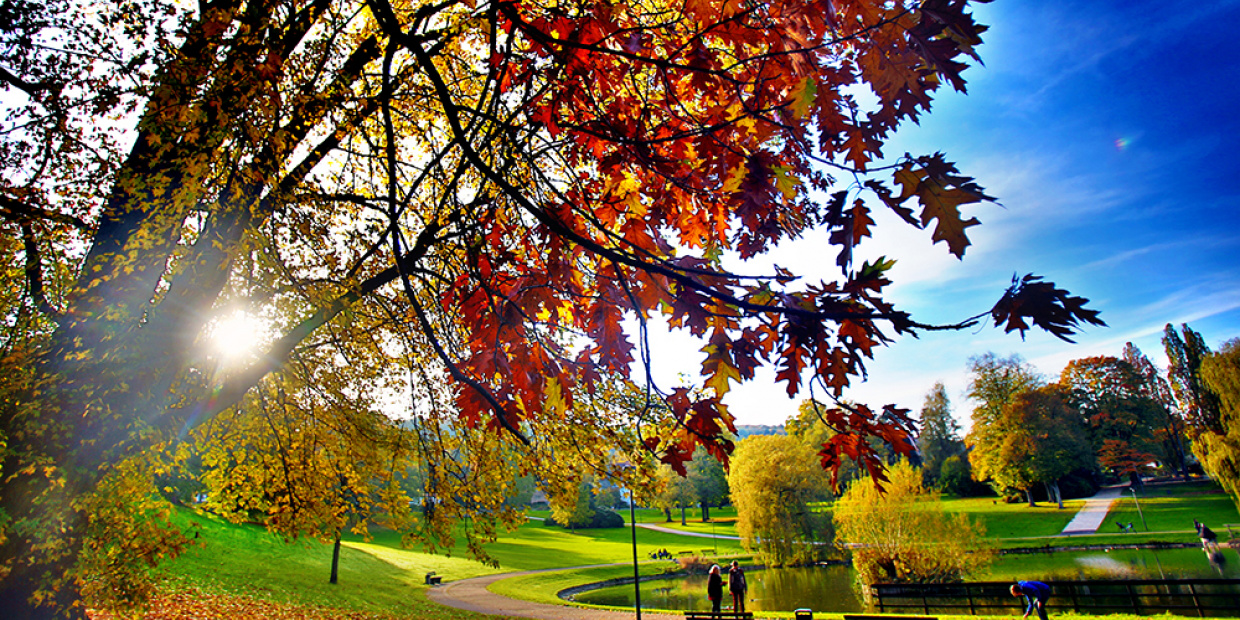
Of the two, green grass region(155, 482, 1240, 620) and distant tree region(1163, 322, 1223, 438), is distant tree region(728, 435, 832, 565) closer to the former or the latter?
green grass region(155, 482, 1240, 620)

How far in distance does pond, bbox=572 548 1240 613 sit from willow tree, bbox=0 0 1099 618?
19.4 metres

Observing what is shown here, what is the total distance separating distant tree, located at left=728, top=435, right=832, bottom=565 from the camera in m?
26.4

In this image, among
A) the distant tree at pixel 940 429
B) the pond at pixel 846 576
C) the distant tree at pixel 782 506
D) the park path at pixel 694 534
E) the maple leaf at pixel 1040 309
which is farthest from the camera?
the distant tree at pixel 940 429

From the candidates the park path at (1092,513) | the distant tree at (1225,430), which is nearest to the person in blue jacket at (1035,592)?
the distant tree at (1225,430)

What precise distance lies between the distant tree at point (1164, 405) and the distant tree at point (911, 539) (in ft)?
162

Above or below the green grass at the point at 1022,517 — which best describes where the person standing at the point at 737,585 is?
above

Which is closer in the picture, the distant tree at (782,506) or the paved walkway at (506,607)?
the paved walkway at (506,607)

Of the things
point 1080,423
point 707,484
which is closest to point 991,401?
point 1080,423

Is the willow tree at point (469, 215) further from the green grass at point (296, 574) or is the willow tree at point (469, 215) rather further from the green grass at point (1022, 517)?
the green grass at point (1022, 517)

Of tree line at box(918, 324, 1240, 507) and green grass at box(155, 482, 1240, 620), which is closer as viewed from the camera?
green grass at box(155, 482, 1240, 620)

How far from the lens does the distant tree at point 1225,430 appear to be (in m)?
26.1

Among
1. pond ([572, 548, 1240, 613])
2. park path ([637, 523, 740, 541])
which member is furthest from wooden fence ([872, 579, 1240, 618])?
park path ([637, 523, 740, 541])

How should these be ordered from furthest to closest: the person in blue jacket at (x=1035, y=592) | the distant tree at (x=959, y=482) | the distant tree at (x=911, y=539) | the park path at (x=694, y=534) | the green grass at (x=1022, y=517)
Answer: the distant tree at (x=959, y=482), the park path at (x=694, y=534), the green grass at (x=1022, y=517), the distant tree at (x=911, y=539), the person in blue jacket at (x=1035, y=592)

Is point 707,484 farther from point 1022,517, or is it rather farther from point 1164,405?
point 1164,405
